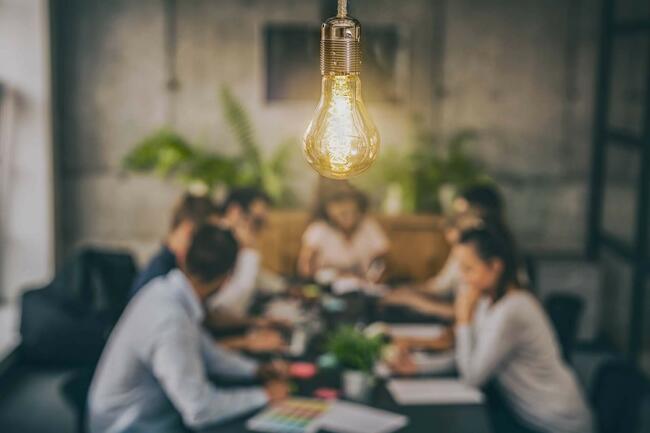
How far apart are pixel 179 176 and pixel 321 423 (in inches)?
184

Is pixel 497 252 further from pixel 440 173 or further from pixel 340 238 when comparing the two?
pixel 440 173

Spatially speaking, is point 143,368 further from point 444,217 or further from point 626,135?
point 626,135

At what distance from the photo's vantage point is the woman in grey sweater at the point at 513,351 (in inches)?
175

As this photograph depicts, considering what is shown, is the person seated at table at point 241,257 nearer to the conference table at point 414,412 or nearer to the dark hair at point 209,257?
the conference table at point 414,412

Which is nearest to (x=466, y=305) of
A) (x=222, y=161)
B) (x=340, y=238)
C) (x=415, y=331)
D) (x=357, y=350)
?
(x=415, y=331)

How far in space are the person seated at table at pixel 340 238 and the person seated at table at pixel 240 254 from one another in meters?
0.60

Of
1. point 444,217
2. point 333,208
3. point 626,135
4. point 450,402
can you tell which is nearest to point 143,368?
point 450,402

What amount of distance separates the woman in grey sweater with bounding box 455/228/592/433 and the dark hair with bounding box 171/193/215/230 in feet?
5.31

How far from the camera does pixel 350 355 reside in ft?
14.2

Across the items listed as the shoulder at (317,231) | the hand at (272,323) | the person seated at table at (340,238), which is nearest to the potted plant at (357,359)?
the hand at (272,323)

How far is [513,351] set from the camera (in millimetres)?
4594

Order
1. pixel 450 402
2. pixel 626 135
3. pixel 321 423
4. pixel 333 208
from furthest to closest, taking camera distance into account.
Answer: pixel 626 135 < pixel 333 208 < pixel 450 402 < pixel 321 423

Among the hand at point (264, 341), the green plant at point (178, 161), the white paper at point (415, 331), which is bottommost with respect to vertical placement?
the hand at point (264, 341)

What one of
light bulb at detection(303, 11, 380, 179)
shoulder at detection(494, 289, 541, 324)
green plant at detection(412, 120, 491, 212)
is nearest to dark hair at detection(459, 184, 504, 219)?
shoulder at detection(494, 289, 541, 324)
